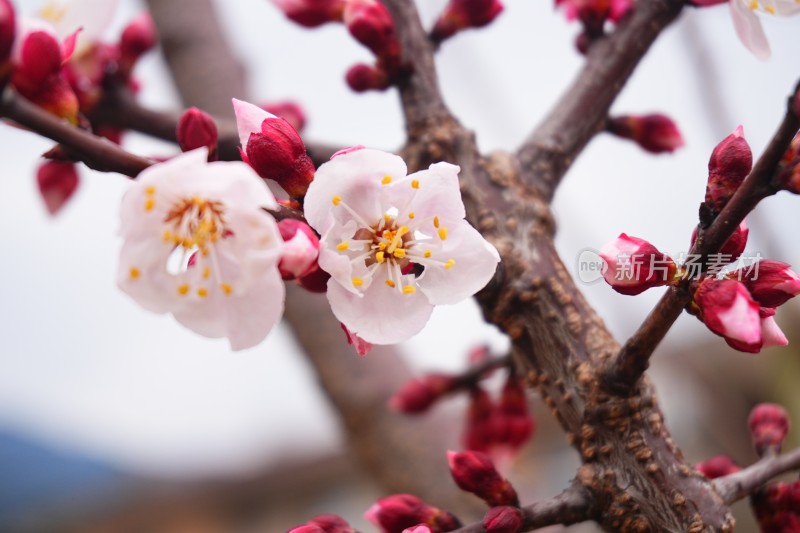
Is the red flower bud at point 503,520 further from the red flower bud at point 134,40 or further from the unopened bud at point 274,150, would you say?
the red flower bud at point 134,40

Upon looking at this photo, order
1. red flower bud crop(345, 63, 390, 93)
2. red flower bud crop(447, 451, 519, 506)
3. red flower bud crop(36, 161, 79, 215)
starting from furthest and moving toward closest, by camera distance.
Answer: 1. red flower bud crop(36, 161, 79, 215)
2. red flower bud crop(345, 63, 390, 93)
3. red flower bud crop(447, 451, 519, 506)

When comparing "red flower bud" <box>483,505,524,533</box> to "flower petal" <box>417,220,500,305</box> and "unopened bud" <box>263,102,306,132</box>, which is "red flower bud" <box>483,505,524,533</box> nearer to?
"flower petal" <box>417,220,500,305</box>

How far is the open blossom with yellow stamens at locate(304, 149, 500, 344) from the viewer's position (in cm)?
69

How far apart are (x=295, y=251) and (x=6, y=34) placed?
35cm

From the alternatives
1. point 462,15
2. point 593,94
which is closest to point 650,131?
point 593,94

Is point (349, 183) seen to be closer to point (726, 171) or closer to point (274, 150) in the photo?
point (274, 150)

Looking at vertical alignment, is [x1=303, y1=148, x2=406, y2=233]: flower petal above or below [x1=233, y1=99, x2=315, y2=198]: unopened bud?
below

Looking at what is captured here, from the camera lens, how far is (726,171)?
2.12 feet

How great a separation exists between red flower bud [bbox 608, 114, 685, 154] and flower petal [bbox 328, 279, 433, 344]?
20.4 inches

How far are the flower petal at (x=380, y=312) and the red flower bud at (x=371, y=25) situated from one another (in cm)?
38

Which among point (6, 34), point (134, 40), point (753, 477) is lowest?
point (753, 477)

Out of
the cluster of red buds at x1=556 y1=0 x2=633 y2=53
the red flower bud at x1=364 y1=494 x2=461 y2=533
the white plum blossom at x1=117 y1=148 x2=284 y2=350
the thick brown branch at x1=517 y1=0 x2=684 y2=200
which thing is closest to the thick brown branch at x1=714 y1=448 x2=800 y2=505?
the red flower bud at x1=364 y1=494 x2=461 y2=533

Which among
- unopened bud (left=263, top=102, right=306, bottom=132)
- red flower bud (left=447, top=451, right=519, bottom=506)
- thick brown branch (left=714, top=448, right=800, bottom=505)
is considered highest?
unopened bud (left=263, top=102, right=306, bottom=132)

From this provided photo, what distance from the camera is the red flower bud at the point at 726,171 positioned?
0.64 m
